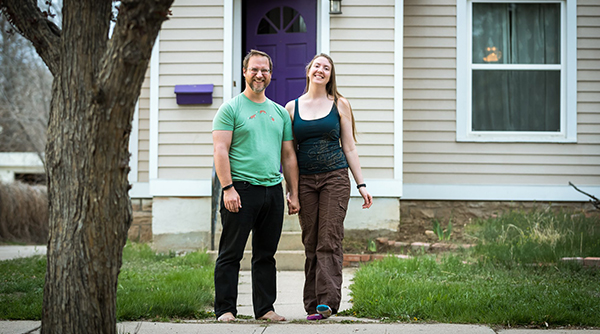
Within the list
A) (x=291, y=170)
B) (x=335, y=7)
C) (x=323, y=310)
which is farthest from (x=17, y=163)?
(x=323, y=310)

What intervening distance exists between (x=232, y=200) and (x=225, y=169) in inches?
7.7

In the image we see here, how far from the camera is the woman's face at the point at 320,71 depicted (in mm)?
4031

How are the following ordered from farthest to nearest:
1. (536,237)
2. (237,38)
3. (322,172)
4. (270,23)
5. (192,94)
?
(270,23) < (237,38) < (192,94) < (536,237) < (322,172)

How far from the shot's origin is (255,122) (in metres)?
3.74

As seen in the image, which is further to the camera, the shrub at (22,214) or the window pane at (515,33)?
the shrub at (22,214)

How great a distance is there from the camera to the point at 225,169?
3629mm

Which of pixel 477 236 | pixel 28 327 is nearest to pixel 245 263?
pixel 477 236

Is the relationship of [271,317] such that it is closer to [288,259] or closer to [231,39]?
[288,259]

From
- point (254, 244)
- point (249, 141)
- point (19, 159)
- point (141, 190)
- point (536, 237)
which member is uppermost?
point (19, 159)

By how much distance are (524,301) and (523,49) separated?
200 inches

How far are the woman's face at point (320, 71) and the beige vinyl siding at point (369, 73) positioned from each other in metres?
3.28

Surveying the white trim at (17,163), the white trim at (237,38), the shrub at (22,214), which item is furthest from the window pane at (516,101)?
the white trim at (17,163)

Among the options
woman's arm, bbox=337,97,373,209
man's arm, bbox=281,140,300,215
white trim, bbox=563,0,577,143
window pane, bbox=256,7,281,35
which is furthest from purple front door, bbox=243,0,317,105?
man's arm, bbox=281,140,300,215

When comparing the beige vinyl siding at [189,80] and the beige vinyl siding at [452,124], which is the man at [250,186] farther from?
the beige vinyl siding at [452,124]
